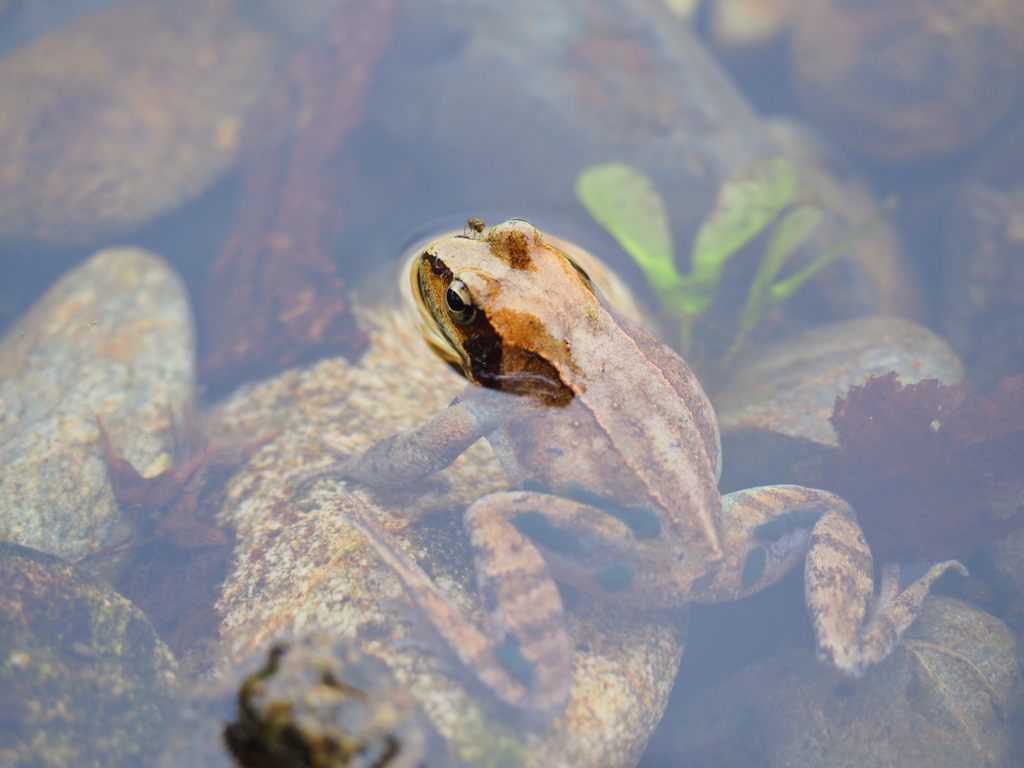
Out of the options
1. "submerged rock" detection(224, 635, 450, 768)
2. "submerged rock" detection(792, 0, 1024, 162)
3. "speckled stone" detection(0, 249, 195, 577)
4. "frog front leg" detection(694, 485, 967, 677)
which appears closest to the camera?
"submerged rock" detection(224, 635, 450, 768)

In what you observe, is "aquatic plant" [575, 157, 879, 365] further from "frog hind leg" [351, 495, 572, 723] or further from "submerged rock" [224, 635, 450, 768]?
"submerged rock" [224, 635, 450, 768]

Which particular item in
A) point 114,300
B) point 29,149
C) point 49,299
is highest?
point 29,149

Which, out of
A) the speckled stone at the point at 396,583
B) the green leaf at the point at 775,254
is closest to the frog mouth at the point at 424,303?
the speckled stone at the point at 396,583

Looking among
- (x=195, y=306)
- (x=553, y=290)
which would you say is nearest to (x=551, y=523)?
(x=553, y=290)

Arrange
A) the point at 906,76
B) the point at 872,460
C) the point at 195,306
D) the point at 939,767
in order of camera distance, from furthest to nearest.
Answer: the point at 906,76 < the point at 195,306 < the point at 872,460 < the point at 939,767

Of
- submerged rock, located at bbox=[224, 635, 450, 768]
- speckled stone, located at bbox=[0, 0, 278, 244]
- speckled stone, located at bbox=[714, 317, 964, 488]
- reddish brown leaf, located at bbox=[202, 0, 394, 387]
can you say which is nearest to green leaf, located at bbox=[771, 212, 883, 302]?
speckled stone, located at bbox=[714, 317, 964, 488]

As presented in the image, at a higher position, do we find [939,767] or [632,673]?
[632,673]

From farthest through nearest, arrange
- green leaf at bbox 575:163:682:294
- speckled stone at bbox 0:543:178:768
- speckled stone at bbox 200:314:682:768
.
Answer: green leaf at bbox 575:163:682:294 → speckled stone at bbox 200:314:682:768 → speckled stone at bbox 0:543:178:768

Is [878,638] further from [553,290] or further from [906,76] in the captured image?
[906,76]
